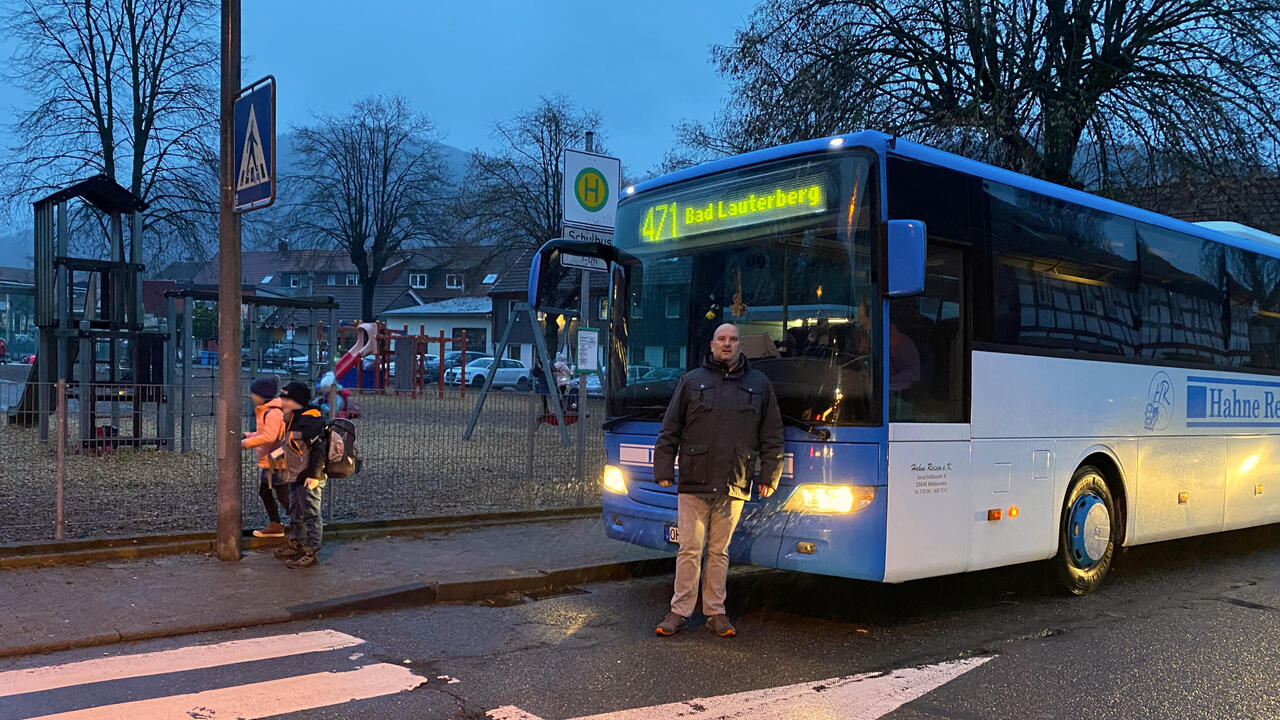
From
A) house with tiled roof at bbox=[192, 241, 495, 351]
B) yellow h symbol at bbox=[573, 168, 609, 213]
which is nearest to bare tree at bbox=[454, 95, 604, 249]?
house with tiled roof at bbox=[192, 241, 495, 351]

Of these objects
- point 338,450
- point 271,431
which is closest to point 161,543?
point 271,431

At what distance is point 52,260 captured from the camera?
49.0 ft

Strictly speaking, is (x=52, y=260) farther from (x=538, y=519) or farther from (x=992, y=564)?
(x=992, y=564)

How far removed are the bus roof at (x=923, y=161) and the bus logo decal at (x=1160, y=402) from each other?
1.33 metres

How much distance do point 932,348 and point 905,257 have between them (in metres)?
0.82

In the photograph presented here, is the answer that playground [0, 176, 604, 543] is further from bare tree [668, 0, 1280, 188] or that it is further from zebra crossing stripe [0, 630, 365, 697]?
bare tree [668, 0, 1280, 188]

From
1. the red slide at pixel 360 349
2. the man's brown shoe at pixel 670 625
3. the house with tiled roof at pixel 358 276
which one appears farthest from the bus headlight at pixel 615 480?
the house with tiled roof at pixel 358 276

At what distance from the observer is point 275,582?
7.20 metres

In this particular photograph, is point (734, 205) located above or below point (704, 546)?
above

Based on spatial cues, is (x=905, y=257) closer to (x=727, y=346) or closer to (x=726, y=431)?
(x=727, y=346)

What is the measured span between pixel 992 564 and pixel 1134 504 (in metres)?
2.07

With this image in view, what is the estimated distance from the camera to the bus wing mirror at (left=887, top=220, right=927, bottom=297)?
19.5 ft

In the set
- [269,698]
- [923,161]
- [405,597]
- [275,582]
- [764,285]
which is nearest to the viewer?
[269,698]

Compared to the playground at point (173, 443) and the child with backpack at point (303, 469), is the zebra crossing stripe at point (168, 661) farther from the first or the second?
the playground at point (173, 443)
